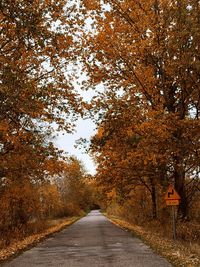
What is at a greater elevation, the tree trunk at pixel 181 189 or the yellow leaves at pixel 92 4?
the yellow leaves at pixel 92 4

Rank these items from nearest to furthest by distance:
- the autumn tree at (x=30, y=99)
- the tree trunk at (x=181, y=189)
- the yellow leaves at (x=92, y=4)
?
the autumn tree at (x=30, y=99) → the yellow leaves at (x=92, y=4) → the tree trunk at (x=181, y=189)

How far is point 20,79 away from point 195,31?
343 inches

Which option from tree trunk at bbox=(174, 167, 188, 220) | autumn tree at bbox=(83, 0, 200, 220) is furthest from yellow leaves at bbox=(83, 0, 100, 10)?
tree trunk at bbox=(174, 167, 188, 220)

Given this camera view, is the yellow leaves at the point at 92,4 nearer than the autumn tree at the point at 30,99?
No

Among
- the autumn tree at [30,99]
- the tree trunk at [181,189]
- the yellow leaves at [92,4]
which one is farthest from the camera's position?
the tree trunk at [181,189]

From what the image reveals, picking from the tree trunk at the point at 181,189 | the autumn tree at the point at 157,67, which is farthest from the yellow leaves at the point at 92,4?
the tree trunk at the point at 181,189

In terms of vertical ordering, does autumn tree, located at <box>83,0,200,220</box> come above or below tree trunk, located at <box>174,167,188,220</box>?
above

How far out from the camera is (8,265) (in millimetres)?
12516

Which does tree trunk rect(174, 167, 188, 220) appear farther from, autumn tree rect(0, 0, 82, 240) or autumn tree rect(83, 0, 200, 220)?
autumn tree rect(0, 0, 82, 240)

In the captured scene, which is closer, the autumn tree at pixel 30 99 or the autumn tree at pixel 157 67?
the autumn tree at pixel 30 99

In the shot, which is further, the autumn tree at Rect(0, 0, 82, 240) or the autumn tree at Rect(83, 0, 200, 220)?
the autumn tree at Rect(83, 0, 200, 220)

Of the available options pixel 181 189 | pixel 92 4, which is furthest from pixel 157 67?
pixel 181 189

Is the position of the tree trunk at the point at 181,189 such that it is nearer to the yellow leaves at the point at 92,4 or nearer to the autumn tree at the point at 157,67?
the autumn tree at the point at 157,67

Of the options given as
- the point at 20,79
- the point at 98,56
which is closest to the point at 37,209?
the point at 98,56
